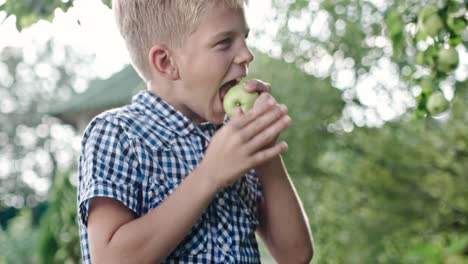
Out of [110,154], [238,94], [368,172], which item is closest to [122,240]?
[110,154]

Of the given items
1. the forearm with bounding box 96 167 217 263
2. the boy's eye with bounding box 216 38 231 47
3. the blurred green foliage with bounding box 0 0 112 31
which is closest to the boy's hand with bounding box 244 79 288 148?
the boy's eye with bounding box 216 38 231 47

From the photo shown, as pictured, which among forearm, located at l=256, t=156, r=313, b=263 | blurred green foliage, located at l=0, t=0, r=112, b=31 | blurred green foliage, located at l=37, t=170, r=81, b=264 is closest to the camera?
forearm, located at l=256, t=156, r=313, b=263

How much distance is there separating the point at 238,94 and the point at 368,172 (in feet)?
15.1

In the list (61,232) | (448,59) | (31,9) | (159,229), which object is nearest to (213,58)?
(159,229)

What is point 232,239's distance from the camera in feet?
5.77

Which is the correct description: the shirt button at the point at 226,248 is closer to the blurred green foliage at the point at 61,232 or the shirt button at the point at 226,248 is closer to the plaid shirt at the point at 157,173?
the plaid shirt at the point at 157,173

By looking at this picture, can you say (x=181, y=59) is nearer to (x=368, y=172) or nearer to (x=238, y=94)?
(x=238, y=94)

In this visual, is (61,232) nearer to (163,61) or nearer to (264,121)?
(163,61)

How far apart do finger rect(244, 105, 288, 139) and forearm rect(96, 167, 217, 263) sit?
134 mm

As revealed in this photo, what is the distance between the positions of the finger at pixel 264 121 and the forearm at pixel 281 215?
32 centimetres

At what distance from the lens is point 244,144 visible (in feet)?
5.41

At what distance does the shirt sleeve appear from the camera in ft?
5.41

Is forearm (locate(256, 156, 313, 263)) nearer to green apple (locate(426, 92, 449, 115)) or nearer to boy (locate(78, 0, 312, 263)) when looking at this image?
boy (locate(78, 0, 312, 263))

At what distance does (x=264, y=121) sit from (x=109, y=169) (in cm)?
34
